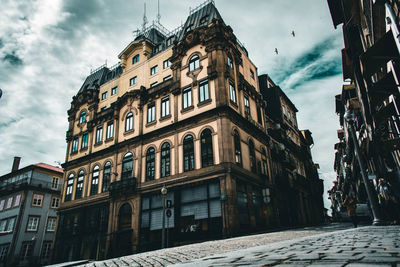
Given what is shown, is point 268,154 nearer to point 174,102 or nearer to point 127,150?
point 174,102

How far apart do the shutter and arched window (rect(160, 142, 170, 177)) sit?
17.2 ft

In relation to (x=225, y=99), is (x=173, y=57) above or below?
above

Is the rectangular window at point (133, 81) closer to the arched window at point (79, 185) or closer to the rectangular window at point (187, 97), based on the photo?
the rectangular window at point (187, 97)

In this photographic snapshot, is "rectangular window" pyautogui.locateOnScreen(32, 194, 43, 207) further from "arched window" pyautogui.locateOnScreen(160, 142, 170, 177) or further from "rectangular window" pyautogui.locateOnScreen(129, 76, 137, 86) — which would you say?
"arched window" pyautogui.locateOnScreen(160, 142, 170, 177)

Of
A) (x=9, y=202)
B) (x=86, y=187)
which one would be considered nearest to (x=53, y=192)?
(x=9, y=202)

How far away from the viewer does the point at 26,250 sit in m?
36.1

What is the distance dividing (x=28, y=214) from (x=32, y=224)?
5.23 ft

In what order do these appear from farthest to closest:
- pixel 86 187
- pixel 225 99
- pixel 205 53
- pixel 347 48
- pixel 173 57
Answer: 1. pixel 86 187
2. pixel 173 57
3. pixel 205 53
4. pixel 225 99
5. pixel 347 48

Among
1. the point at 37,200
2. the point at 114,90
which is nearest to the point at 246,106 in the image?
the point at 114,90

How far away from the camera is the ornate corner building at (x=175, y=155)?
19688 mm

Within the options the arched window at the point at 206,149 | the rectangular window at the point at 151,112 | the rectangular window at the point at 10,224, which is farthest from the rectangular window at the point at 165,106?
the rectangular window at the point at 10,224

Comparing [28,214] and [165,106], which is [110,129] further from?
[28,214]

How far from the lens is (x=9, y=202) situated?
1559 inches

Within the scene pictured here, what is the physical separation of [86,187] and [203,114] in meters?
17.1
